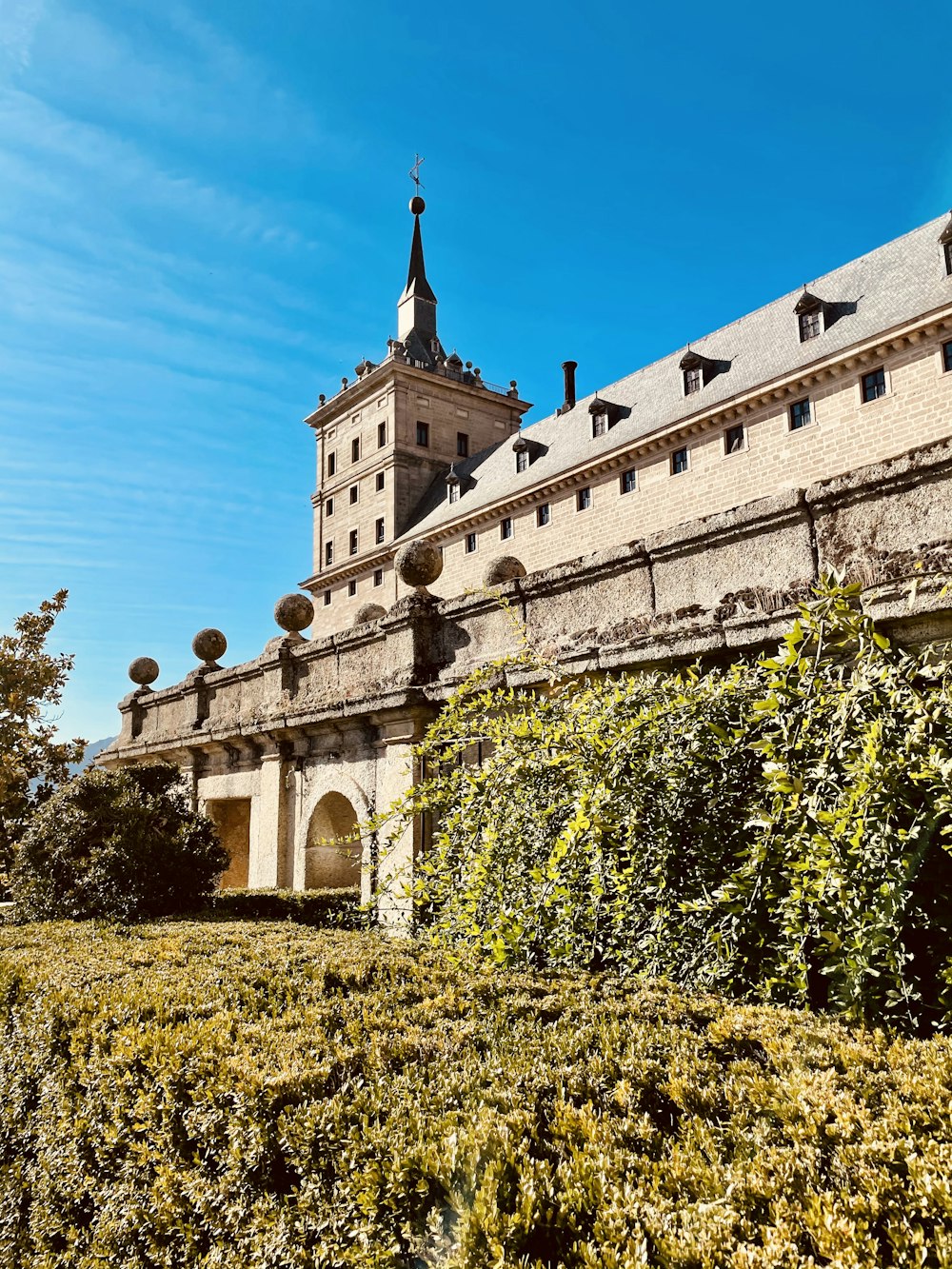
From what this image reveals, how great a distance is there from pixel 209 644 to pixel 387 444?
3056 cm

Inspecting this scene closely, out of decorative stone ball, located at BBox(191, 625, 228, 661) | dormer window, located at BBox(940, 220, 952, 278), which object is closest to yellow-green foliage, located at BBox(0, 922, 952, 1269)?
decorative stone ball, located at BBox(191, 625, 228, 661)

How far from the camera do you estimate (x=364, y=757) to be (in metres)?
7.95

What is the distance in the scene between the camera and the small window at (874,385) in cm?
2195

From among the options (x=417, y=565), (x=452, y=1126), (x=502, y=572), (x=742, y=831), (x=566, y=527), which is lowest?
(x=452, y=1126)

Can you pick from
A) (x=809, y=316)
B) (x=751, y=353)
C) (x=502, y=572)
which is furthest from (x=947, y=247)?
(x=502, y=572)

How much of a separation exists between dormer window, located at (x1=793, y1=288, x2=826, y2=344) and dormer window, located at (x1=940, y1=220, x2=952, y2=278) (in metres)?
3.39

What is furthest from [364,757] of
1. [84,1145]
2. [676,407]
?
[676,407]

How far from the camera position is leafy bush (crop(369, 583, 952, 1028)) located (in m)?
2.81

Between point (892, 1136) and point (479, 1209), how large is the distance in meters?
0.92

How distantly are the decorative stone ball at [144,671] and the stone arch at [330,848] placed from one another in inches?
239

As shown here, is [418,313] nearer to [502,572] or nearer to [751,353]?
[751,353]

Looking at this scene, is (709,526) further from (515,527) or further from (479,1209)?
(515,527)

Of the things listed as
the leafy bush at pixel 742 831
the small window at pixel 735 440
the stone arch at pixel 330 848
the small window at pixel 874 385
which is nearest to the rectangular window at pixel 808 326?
the small window at pixel 874 385

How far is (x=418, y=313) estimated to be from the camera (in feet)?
151
